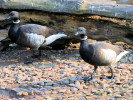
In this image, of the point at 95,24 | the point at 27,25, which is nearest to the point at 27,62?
the point at 27,25

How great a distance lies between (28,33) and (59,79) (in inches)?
73.6

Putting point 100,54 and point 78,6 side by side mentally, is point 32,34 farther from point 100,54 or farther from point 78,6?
point 100,54

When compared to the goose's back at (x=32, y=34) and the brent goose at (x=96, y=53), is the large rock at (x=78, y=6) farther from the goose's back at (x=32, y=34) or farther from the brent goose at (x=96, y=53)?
the brent goose at (x=96, y=53)

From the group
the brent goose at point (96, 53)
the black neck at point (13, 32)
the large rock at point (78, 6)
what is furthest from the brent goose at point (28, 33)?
the brent goose at point (96, 53)

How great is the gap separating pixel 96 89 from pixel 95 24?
93.5 inches

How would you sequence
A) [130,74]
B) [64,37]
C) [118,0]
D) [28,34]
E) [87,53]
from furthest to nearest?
[118,0], [64,37], [28,34], [130,74], [87,53]

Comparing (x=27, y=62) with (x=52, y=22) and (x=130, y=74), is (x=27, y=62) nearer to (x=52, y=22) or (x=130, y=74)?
(x=52, y=22)

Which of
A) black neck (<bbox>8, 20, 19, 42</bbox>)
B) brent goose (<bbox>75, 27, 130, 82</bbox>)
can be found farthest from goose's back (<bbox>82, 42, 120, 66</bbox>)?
black neck (<bbox>8, 20, 19, 42</bbox>)

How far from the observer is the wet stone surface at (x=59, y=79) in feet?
15.6

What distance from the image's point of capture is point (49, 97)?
467 centimetres

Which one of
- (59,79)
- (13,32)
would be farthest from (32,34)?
(59,79)

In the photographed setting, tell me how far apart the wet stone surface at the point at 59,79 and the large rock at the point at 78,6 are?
53.3 inches

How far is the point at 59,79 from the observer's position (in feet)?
18.0

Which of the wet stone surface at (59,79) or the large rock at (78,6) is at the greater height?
the large rock at (78,6)
